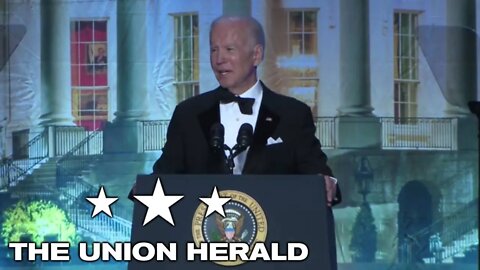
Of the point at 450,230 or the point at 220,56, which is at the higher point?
the point at 220,56

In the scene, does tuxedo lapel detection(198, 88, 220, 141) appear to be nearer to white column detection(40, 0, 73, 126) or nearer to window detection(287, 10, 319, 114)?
window detection(287, 10, 319, 114)

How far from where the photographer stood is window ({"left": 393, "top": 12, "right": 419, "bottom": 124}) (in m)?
5.30

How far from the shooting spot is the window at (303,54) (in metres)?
5.26

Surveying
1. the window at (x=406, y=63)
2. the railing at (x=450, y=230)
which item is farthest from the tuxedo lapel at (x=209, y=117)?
the railing at (x=450, y=230)

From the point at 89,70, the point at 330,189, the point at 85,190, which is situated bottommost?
the point at 85,190

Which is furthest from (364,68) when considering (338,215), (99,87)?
(99,87)

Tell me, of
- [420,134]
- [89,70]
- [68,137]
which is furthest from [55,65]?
[420,134]

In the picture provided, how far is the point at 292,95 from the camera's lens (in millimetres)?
5234

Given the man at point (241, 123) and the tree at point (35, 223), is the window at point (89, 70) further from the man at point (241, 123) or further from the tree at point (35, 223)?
the man at point (241, 123)

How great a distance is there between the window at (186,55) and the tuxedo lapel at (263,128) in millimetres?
747

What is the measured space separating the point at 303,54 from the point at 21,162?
1598mm

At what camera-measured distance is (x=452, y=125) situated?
17.4 feet

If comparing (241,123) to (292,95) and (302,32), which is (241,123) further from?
(302,32)

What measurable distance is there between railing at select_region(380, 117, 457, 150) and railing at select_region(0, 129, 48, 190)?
182 centimetres
